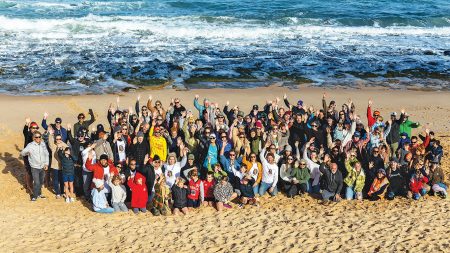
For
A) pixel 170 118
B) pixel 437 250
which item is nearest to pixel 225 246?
pixel 437 250

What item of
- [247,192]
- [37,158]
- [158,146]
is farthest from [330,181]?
[37,158]

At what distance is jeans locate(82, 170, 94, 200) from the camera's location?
12.8 metres

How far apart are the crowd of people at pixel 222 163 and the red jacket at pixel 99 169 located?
0.9 inches

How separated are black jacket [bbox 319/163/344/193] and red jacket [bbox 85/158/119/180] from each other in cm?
502

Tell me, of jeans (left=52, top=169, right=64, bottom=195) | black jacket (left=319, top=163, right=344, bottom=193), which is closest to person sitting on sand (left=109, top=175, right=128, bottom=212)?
jeans (left=52, top=169, right=64, bottom=195)

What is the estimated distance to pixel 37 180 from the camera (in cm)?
1295

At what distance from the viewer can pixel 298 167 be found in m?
13.1

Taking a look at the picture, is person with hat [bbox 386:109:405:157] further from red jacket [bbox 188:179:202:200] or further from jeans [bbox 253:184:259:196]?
red jacket [bbox 188:179:202:200]

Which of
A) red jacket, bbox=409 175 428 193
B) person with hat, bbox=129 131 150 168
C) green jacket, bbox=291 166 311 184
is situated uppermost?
person with hat, bbox=129 131 150 168

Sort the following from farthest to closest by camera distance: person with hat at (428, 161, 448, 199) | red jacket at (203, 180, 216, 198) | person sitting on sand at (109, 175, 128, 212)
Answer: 1. person with hat at (428, 161, 448, 199)
2. red jacket at (203, 180, 216, 198)
3. person sitting on sand at (109, 175, 128, 212)

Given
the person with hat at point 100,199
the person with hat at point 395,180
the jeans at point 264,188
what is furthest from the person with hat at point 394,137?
the person with hat at point 100,199

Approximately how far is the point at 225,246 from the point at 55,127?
5738 millimetres

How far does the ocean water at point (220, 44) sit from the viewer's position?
90.1 ft

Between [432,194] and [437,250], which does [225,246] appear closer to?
[437,250]
